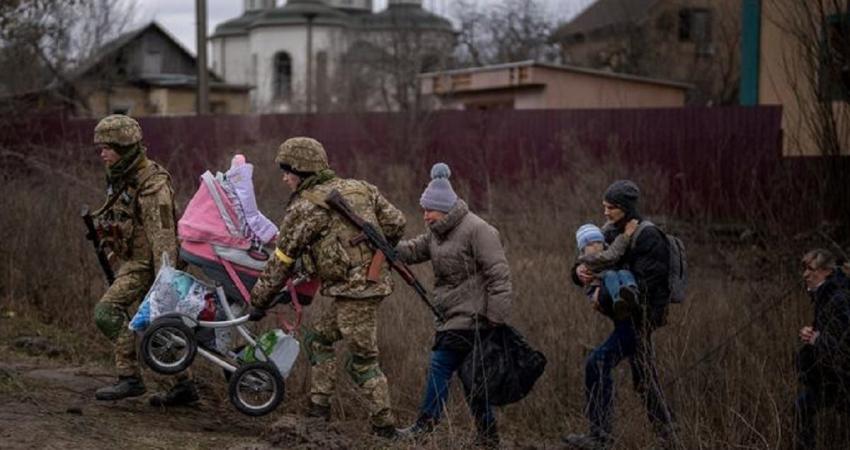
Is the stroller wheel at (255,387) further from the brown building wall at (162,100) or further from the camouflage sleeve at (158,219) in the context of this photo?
the brown building wall at (162,100)

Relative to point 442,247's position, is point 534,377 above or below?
below

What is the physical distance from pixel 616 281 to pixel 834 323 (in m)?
1.37

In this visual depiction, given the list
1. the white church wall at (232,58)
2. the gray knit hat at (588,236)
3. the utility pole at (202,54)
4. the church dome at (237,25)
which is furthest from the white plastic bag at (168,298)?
the church dome at (237,25)

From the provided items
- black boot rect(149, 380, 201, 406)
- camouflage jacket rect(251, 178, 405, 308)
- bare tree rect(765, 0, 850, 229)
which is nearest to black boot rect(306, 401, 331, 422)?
camouflage jacket rect(251, 178, 405, 308)

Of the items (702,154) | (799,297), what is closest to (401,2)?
(702,154)

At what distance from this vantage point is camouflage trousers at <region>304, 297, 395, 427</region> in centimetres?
703

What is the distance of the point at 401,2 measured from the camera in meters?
60.3

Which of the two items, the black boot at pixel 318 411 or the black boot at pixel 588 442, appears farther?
A: the black boot at pixel 588 442

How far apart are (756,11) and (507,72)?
427 inches

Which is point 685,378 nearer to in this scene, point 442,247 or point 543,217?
point 442,247

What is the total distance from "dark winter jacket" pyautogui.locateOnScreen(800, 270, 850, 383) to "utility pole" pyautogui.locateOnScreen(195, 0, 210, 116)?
18.4 meters

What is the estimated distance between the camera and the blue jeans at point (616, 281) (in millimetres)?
7266

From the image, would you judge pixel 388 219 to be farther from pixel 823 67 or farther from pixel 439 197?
pixel 823 67

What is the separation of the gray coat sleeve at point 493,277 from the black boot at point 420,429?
77 centimetres
